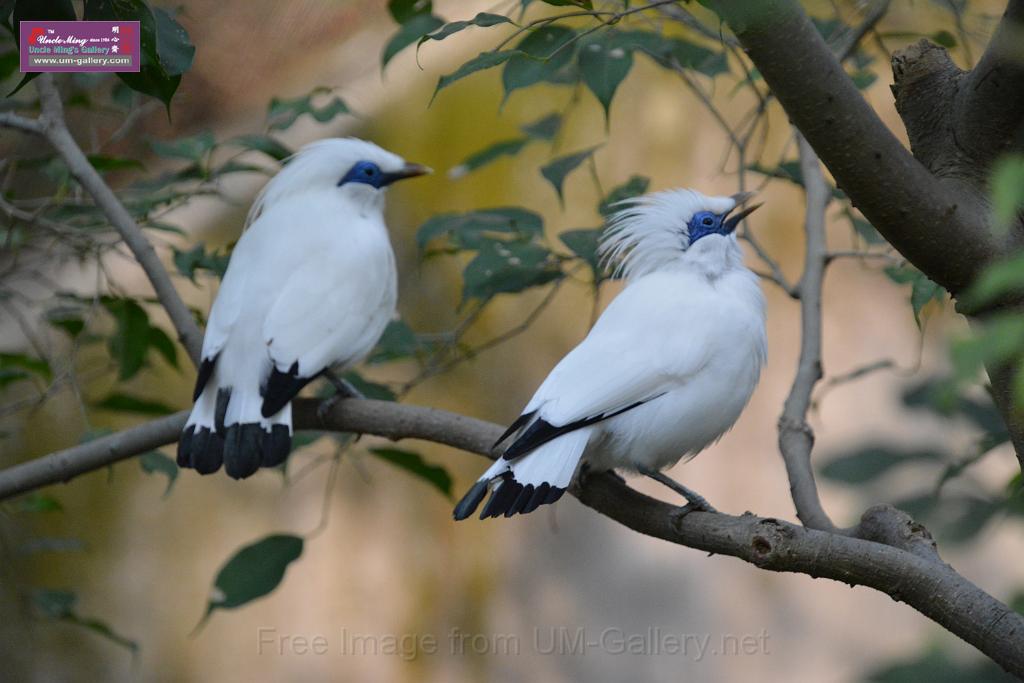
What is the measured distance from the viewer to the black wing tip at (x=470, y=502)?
5.31 feet

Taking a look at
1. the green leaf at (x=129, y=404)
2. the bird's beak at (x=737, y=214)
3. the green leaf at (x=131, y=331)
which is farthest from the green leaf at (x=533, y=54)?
the green leaf at (x=129, y=404)

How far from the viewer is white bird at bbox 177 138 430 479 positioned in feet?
7.64

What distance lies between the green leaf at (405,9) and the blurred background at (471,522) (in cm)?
178

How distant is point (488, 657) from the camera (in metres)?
4.52

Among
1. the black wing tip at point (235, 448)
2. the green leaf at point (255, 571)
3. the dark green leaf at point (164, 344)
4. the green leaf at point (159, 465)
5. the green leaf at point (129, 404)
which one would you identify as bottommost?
the green leaf at point (255, 571)

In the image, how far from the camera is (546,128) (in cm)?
284

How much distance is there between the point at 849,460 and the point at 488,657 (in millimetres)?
3615

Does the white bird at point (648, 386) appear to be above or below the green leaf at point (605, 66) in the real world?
below

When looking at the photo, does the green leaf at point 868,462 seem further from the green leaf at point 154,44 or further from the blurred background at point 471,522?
the blurred background at point 471,522

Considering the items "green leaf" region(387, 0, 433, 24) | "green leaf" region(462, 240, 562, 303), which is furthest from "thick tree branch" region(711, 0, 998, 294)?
"green leaf" region(387, 0, 433, 24)

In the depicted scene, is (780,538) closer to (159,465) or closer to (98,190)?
(159,465)

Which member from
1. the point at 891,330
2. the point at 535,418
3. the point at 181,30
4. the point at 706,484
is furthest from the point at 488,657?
the point at 181,30

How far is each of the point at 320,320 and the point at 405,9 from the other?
719 mm

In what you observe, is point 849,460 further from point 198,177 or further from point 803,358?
point 198,177
